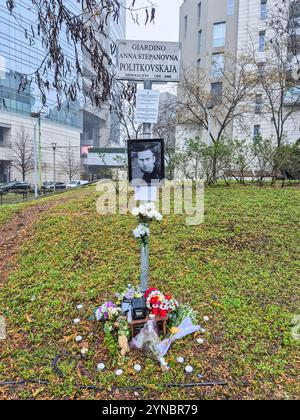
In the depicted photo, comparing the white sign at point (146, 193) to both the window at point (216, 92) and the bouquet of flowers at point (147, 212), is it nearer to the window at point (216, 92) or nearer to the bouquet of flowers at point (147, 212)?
the bouquet of flowers at point (147, 212)

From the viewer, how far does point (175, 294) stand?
2607mm

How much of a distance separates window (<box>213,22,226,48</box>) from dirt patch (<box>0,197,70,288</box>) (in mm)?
19580

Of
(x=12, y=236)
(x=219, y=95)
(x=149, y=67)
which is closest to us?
(x=149, y=67)

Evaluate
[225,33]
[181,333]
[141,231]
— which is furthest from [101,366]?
[225,33]

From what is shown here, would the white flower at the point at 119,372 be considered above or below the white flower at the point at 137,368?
below

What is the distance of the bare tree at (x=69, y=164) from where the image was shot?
118 feet

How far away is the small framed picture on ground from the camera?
6.52 ft

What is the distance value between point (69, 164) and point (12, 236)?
3287 cm

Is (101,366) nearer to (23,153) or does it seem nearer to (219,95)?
(219,95)

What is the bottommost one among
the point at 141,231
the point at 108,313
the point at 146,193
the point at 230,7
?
the point at 108,313

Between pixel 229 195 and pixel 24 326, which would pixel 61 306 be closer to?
pixel 24 326

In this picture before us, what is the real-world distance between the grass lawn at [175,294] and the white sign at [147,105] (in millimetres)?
1654

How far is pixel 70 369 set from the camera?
6.03 ft

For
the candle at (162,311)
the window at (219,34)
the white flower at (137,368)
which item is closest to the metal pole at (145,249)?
the candle at (162,311)
